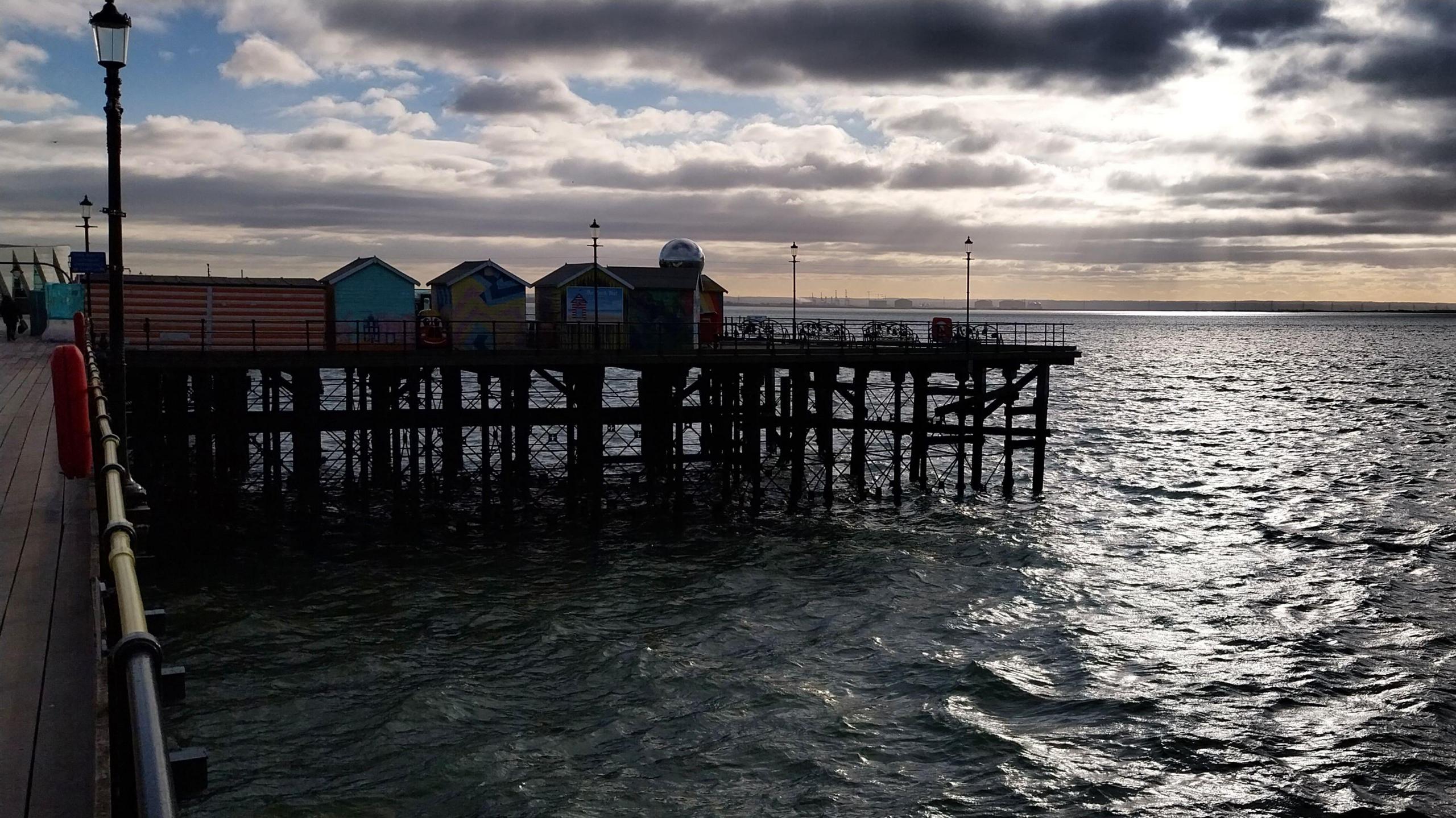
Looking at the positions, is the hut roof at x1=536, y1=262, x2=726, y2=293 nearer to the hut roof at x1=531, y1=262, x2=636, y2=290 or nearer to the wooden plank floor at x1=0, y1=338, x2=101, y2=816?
the hut roof at x1=531, y1=262, x2=636, y2=290

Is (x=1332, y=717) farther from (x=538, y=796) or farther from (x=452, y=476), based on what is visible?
(x=452, y=476)

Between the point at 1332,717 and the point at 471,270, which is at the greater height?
the point at 471,270

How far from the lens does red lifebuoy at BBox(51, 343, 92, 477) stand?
12.5 m

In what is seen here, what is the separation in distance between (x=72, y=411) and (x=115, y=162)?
3636 millimetres

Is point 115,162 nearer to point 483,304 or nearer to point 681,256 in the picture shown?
point 483,304

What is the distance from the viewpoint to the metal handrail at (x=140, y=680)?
12.3ft

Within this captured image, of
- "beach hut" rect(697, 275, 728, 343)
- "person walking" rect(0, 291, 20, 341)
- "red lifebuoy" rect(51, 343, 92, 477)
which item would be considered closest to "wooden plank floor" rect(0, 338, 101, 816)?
"red lifebuoy" rect(51, 343, 92, 477)

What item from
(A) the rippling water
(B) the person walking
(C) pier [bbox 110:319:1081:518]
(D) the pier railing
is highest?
(B) the person walking

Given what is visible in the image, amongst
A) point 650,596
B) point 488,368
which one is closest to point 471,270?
point 488,368

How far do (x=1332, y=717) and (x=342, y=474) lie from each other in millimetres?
32679

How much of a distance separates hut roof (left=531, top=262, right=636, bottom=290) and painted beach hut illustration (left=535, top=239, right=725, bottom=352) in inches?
1.5

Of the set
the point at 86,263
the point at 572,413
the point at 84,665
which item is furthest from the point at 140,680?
the point at 86,263

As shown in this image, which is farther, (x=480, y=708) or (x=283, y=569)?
(x=283, y=569)

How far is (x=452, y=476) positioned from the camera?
3606 centimetres
